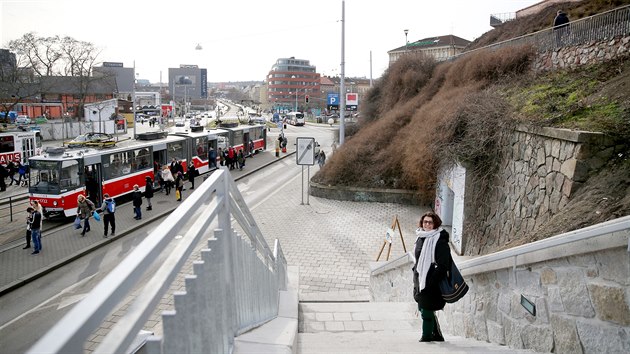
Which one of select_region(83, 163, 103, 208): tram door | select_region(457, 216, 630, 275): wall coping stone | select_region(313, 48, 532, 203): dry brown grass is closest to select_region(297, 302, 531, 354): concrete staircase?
→ select_region(457, 216, 630, 275): wall coping stone

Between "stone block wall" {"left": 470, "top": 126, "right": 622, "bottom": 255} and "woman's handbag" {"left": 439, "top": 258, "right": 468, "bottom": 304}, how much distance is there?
413 cm

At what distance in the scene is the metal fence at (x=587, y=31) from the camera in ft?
40.4

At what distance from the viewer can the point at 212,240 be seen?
7.79 ft

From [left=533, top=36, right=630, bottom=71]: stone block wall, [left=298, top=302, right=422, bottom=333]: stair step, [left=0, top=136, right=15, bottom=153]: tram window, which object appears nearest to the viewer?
[left=298, top=302, right=422, bottom=333]: stair step

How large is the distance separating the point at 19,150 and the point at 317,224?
20.7m

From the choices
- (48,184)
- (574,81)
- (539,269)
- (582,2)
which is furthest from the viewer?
(582,2)

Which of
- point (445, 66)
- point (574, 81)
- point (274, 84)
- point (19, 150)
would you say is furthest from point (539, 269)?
point (274, 84)

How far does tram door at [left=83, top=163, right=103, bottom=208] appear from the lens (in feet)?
58.4

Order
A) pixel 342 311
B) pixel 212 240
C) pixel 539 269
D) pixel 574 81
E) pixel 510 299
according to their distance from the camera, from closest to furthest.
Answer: pixel 212 240 < pixel 539 269 < pixel 510 299 < pixel 342 311 < pixel 574 81

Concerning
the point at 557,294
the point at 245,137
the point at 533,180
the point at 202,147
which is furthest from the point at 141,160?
the point at 557,294

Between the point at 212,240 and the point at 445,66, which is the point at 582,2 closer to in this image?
the point at 445,66

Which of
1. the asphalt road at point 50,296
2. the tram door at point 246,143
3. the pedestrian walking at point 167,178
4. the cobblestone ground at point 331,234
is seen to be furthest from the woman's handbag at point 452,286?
the tram door at point 246,143

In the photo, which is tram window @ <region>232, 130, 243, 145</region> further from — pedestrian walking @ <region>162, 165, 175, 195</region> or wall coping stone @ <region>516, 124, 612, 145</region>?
wall coping stone @ <region>516, 124, 612, 145</region>

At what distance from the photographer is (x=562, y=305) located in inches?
157
